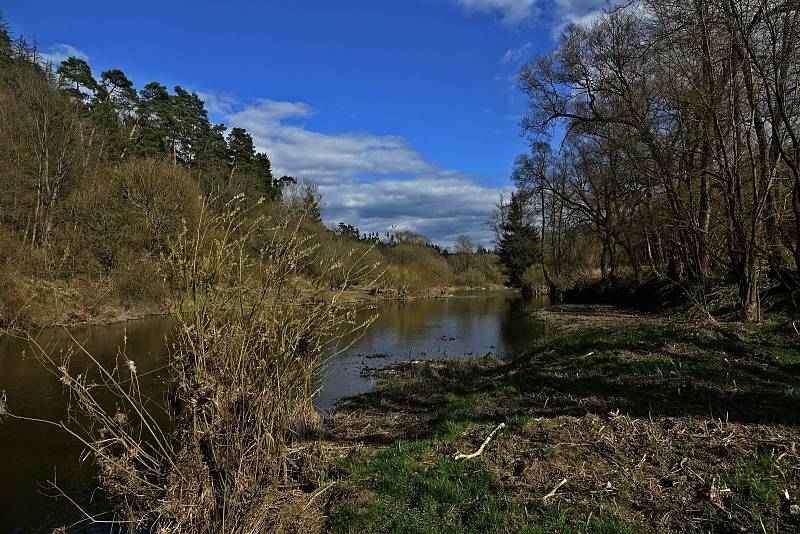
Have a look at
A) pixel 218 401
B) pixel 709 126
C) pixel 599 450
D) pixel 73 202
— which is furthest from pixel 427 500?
pixel 73 202

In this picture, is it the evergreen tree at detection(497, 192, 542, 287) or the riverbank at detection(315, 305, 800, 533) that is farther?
the evergreen tree at detection(497, 192, 542, 287)

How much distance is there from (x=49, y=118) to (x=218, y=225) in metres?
32.4

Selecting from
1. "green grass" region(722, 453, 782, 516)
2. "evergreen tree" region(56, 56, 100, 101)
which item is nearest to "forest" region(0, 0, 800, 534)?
"green grass" region(722, 453, 782, 516)

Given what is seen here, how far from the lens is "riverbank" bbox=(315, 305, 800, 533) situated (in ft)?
13.8

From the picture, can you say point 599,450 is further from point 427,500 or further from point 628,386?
point 628,386

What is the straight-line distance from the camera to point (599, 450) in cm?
525

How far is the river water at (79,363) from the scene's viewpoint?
20.6 feet

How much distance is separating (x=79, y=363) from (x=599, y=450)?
548 inches

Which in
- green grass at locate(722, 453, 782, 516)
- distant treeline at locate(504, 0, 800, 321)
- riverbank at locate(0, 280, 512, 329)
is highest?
distant treeline at locate(504, 0, 800, 321)

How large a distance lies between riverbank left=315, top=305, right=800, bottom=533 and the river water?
8.73 ft

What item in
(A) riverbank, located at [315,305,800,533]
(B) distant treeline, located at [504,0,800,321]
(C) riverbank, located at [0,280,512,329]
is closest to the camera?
(A) riverbank, located at [315,305,800,533]

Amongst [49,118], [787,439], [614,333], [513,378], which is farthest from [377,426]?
[49,118]

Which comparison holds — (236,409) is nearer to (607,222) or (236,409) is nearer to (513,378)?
(513,378)

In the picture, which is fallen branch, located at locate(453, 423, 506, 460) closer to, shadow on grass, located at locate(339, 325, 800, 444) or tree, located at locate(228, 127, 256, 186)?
shadow on grass, located at locate(339, 325, 800, 444)
